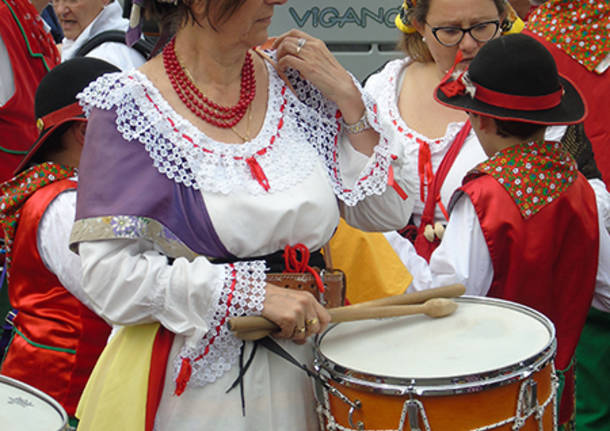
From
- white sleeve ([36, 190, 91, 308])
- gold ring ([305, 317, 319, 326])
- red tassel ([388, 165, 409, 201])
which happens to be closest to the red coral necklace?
red tassel ([388, 165, 409, 201])

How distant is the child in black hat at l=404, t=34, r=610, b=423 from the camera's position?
258 cm

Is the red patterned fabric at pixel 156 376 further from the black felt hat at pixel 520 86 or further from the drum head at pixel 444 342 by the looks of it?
the black felt hat at pixel 520 86

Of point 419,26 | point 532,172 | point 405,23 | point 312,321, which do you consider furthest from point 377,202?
point 405,23

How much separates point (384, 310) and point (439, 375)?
0.27 meters

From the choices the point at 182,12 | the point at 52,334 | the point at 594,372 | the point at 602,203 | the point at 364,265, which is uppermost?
the point at 182,12

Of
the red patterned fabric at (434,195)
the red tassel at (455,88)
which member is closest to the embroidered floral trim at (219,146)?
the red tassel at (455,88)

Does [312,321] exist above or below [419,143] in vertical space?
above

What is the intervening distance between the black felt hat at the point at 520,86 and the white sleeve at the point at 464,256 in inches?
13.2

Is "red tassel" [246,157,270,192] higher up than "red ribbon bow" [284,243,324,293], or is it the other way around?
"red tassel" [246,157,270,192]

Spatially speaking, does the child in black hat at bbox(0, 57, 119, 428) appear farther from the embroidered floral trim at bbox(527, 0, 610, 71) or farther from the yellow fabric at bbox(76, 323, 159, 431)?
the embroidered floral trim at bbox(527, 0, 610, 71)

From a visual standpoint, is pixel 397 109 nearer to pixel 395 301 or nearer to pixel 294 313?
pixel 395 301

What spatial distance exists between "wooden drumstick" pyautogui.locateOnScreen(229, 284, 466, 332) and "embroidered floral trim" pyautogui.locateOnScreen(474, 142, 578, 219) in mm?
507

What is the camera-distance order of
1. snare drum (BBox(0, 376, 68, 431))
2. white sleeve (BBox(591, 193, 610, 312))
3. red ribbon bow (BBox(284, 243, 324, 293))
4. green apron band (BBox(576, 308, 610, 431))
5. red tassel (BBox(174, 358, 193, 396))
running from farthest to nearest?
green apron band (BBox(576, 308, 610, 431)), white sleeve (BBox(591, 193, 610, 312)), red ribbon bow (BBox(284, 243, 324, 293)), red tassel (BBox(174, 358, 193, 396)), snare drum (BBox(0, 376, 68, 431))

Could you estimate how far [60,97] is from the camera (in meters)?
2.89
